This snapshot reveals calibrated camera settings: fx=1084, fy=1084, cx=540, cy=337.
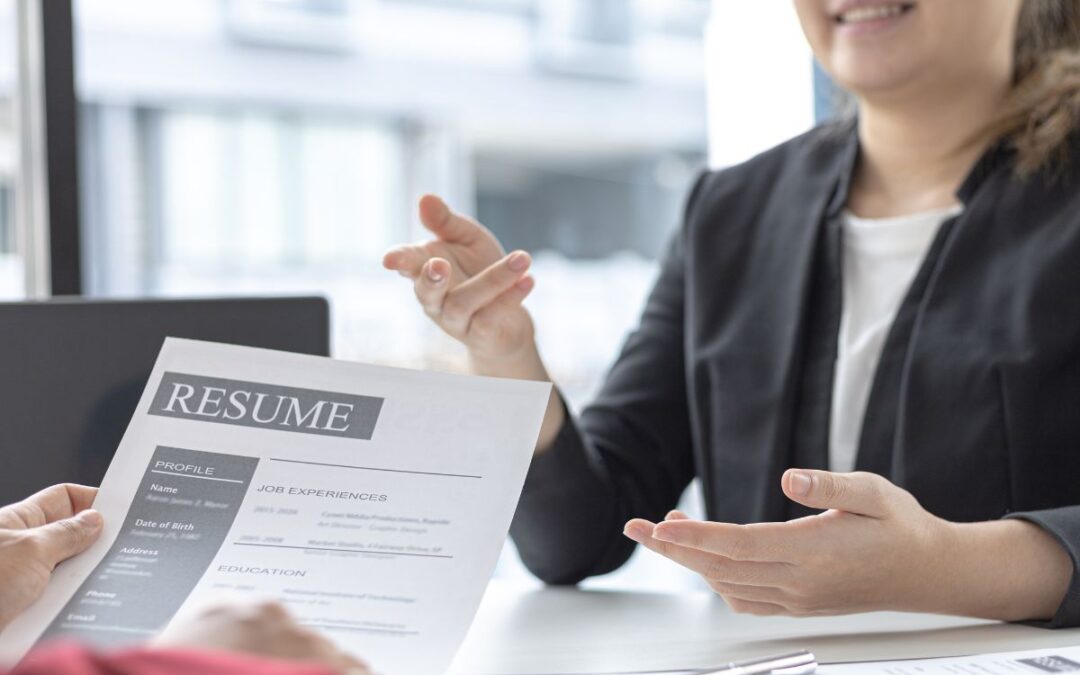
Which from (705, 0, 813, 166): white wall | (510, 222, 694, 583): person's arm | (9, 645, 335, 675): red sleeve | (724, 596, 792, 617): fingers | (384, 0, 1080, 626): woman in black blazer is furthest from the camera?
(705, 0, 813, 166): white wall

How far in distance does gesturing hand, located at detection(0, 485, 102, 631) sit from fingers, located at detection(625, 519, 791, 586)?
32 centimetres

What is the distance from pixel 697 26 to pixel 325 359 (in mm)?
4869

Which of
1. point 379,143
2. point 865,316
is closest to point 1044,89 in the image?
point 865,316

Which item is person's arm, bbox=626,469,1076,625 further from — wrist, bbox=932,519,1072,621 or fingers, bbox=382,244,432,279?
fingers, bbox=382,244,432,279

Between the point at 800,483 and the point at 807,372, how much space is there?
48cm

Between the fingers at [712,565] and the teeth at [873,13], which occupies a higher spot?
the teeth at [873,13]

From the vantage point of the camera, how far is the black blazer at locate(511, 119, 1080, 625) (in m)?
0.96

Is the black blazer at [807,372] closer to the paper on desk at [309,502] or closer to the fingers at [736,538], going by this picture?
the fingers at [736,538]

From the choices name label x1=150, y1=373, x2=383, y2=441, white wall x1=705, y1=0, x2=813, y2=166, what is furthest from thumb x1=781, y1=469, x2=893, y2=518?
white wall x1=705, y1=0, x2=813, y2=166

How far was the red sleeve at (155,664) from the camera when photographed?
285 millimetres

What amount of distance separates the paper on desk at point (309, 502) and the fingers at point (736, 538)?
0.32ft

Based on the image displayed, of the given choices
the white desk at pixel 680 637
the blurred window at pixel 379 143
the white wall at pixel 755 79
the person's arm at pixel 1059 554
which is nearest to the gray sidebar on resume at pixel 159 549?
the white desk at pixel 680 637

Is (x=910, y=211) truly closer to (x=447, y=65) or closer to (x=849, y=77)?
(x=849, y=77)

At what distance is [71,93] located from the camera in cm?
149
